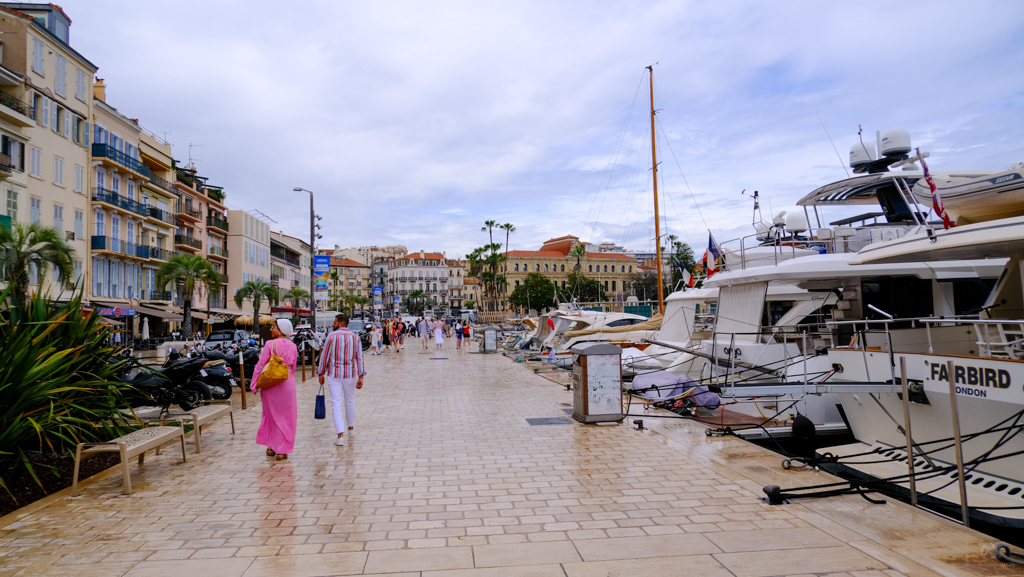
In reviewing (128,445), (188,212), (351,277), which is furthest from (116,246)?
(351,277)

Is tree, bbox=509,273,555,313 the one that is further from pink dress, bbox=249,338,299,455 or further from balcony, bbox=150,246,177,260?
pink dress, bbox=249,338,299,455

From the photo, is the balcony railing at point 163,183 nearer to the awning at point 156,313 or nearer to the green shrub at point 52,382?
the awning at point 156,313

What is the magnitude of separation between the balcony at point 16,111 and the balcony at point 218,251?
27053mm

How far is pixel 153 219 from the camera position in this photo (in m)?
43.0

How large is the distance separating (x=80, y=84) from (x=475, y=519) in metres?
37.9

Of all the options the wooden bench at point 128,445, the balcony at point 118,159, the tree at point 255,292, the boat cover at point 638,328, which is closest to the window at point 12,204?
the balcony at point 118,159

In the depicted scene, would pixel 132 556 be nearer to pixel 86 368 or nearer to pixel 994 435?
pixel 86 368

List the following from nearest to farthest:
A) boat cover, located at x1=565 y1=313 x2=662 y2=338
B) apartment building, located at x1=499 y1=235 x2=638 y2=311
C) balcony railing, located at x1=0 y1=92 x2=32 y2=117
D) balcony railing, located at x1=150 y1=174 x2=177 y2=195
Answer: boat cover, located at x1=565 y1=313 x2=662 y2=338 → balcony railing, located at x1=0 y1=92 x2=32 y2=117 → balcony railing, located at x1=150 y1=174 x2=177 y2=195 → apartment building, located at x1=499 y1=235 x2=638 y2=311

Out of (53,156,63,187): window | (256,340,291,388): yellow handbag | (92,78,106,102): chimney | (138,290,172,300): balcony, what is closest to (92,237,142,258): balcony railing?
(138,290,172,300): balcony

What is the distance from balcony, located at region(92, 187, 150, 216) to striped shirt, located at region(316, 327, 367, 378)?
114ft

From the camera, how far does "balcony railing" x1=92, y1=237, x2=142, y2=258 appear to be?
35375mm

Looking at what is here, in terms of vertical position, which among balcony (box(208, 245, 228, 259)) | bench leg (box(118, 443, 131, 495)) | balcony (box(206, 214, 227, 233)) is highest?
balcony (box(206, 214, 227, 233))

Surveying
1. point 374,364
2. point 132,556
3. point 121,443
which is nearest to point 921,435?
point 132,556

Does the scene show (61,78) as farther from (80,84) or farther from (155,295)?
(155,295)
